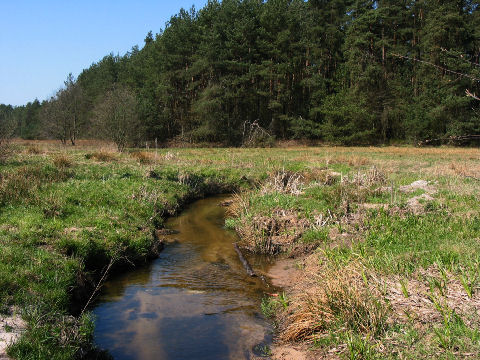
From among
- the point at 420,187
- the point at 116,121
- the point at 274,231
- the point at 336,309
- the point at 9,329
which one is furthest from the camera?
the point at 116,121

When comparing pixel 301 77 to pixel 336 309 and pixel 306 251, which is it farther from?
pixel 336 309

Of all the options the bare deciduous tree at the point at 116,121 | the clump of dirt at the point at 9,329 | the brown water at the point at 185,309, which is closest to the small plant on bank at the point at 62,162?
the brown water at the point at 185,309

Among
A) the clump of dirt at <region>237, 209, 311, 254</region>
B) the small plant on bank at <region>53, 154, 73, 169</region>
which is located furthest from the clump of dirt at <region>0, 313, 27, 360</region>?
the small plant on bank at <region>53, 154, 73, 169</region>

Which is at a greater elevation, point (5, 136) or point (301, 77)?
point (301, 77)

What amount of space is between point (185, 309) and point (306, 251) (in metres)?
3.62

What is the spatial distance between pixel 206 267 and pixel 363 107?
133 feet

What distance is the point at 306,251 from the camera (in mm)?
10109

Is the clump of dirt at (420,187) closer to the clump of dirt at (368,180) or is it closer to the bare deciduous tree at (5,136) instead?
the clump of dirt at (368,180)

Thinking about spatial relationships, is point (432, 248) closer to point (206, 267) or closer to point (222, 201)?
point (206, 267)

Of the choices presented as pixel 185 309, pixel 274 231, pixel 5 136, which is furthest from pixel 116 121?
pixel 185 309

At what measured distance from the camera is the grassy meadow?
Result: 5348 mm

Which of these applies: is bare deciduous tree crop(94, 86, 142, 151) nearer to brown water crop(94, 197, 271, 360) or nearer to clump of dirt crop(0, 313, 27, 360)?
brown water crop(94, 197, 271, 360)

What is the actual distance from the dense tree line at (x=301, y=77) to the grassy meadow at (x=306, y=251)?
1152 inches

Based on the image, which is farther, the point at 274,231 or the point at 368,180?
the point at 368,180
